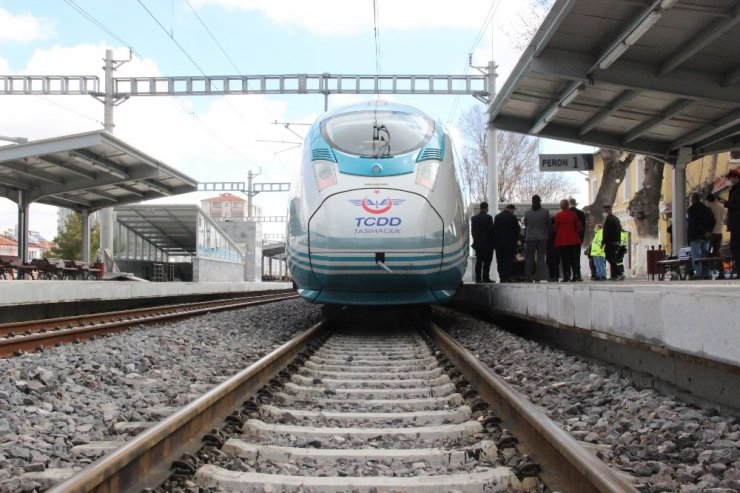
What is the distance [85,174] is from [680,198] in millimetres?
15355

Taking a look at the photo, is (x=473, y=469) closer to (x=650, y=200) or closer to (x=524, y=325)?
(x=524, y=325)

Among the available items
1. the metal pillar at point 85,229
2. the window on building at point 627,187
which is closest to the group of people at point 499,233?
the metal pillar at point 85,229

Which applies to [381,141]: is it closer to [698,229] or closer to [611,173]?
[698,229]

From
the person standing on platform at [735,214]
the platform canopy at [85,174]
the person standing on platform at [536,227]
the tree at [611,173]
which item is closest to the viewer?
the person standing on platform at [735,214]

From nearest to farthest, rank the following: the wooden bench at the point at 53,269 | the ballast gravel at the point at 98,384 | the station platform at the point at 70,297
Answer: the ballast gravel at the point at 98,384 → the station platform at the point at 70,297 → the wooden bench at the point at 53,269

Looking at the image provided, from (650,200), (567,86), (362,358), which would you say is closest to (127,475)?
(362,358)

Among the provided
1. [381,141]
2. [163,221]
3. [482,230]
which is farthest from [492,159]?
[163,221]

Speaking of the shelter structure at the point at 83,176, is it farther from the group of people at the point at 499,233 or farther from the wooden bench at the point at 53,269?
the group of people at the point at 499,233

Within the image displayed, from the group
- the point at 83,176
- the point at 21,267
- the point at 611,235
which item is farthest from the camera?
the point at 83,176

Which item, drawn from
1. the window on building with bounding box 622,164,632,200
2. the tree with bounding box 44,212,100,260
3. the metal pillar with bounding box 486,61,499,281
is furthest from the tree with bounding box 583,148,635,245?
the tree with bounding box 44,212,100,260

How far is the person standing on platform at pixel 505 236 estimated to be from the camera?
12000 millimetres

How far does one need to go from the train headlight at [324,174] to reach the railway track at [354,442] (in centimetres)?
308

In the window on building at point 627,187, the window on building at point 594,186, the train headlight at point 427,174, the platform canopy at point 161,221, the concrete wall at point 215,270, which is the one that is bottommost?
the concrete wall at point 215,270

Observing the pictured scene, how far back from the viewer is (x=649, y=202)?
20328mm
